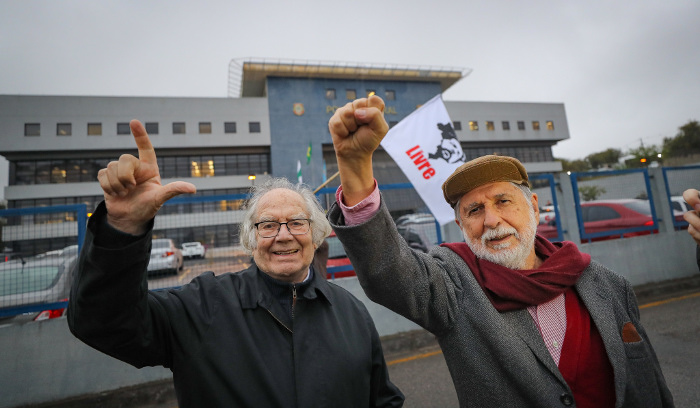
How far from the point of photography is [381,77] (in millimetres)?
40125

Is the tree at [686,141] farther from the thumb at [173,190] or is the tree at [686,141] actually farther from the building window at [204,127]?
the thumb at [173,190]

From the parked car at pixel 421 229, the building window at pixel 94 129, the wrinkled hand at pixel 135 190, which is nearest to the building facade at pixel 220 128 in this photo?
the building window at pixel 94 129

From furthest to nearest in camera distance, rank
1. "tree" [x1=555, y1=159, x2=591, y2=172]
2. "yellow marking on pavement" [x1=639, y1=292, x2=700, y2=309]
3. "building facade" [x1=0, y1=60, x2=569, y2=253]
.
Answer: "tree" [x1=555, y1=159, x2=591, y2=172] → "building facade" [x1=0, y1=60, x2=569, y2=253] → "yellow marking on pavement" [x1=639, y1=292, x2=700, y2=309]

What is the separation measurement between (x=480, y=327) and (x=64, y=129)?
43.6 metres

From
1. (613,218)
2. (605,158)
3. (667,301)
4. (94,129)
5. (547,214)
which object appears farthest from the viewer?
(605,158)

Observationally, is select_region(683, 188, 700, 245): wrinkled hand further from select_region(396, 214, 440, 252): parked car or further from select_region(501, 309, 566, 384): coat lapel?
select_region(396, 214, 440, 252): parked car

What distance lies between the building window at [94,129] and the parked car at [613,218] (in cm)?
4046

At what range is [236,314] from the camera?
153 cm

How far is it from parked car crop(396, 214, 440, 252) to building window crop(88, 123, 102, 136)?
3894 centimetres

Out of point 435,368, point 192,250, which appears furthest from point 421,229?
point 192,250

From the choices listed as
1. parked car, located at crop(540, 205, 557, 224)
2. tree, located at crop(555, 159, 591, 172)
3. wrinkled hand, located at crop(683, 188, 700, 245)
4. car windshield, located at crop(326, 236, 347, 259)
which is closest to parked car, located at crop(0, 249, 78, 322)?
car windshield, located at crop(326, 236, 347, 259)

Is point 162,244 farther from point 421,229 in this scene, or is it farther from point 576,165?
point 576,165

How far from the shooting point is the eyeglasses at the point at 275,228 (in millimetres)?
1840

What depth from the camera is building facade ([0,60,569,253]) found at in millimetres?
32219
